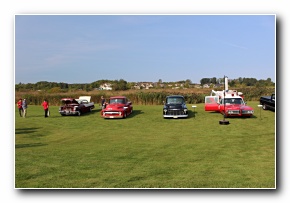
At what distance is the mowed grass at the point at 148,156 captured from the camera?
22.1 feet

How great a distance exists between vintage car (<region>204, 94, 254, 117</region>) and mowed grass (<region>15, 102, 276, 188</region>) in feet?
4.36

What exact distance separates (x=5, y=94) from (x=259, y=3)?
6.25 metres

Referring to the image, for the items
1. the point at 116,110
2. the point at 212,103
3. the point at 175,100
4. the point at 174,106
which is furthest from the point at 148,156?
the point at 175,100

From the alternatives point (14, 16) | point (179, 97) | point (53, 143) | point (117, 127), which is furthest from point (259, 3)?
point (179, 97)

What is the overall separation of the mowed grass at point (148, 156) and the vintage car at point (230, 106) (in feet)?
4.36

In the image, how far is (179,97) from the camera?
18.4m

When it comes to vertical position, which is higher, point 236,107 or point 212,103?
point 212,103

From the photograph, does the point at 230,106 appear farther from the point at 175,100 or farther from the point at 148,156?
the point at 148,156

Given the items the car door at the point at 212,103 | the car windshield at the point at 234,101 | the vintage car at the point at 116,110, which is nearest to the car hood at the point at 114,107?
the vintage car at the point at 116,110

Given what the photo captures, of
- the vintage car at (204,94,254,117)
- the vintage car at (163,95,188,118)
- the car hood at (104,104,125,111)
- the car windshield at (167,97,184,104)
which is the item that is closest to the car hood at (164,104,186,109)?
the vintage car at (163,95,188,118)

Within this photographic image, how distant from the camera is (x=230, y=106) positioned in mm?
16250

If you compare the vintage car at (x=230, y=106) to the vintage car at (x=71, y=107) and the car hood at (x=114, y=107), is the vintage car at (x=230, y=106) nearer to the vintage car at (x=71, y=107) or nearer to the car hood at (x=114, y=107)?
the car hood at (x=114, y=107)

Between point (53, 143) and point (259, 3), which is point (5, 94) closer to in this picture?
point (53, 143)

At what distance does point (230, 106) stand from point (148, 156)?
8912 mm
